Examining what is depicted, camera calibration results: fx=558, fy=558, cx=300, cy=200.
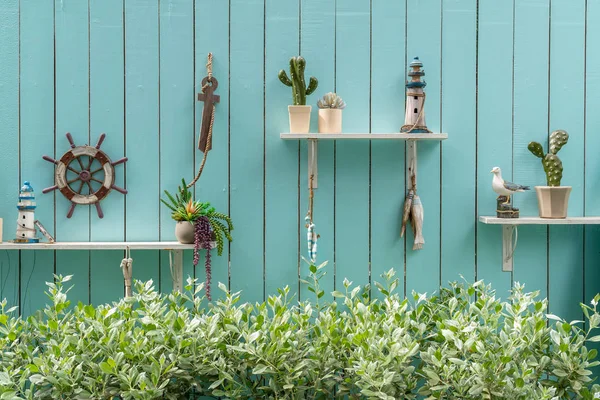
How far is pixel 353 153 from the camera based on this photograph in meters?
2.19

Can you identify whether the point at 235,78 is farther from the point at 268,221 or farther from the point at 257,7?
the point at 268,221

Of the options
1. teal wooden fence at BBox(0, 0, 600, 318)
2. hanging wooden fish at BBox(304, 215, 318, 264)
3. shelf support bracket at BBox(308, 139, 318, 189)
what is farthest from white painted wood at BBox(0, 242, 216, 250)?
shelf support bracket at BBox(308, 139, 318, 189)

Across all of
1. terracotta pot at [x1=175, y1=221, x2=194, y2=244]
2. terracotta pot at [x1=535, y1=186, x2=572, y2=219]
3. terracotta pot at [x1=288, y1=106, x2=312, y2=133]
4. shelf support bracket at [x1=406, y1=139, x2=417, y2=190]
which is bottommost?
terracotta pot at [x1=175, y1=221, x2=194, y2=244]

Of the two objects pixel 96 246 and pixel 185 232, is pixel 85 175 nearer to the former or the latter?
pixel 96 246

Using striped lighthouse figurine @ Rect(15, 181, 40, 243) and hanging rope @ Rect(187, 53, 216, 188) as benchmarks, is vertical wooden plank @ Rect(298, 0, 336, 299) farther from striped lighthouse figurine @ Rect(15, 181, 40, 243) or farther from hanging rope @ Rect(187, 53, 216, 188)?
striped lighthouse figurine @ Rect(15, 181, 40, 243)

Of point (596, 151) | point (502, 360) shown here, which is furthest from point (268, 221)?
point (596, 151)

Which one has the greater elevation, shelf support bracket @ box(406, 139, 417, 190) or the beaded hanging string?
shelf support bracket @ box(406, 139, 417, 190)

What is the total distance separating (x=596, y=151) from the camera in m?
2.23

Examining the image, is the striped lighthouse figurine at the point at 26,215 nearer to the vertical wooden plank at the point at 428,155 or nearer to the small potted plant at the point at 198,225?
the small potted plant at the point at 198,225

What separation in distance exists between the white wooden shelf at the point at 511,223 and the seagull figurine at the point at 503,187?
9 cm

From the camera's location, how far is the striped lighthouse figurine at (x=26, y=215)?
6.75ft

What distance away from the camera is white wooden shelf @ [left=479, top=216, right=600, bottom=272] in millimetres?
2100

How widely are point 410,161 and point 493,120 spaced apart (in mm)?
373

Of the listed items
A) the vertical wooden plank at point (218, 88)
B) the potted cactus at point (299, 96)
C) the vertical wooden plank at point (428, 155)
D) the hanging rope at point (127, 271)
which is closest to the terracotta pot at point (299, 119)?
the potted cactus at point (299, 96)
